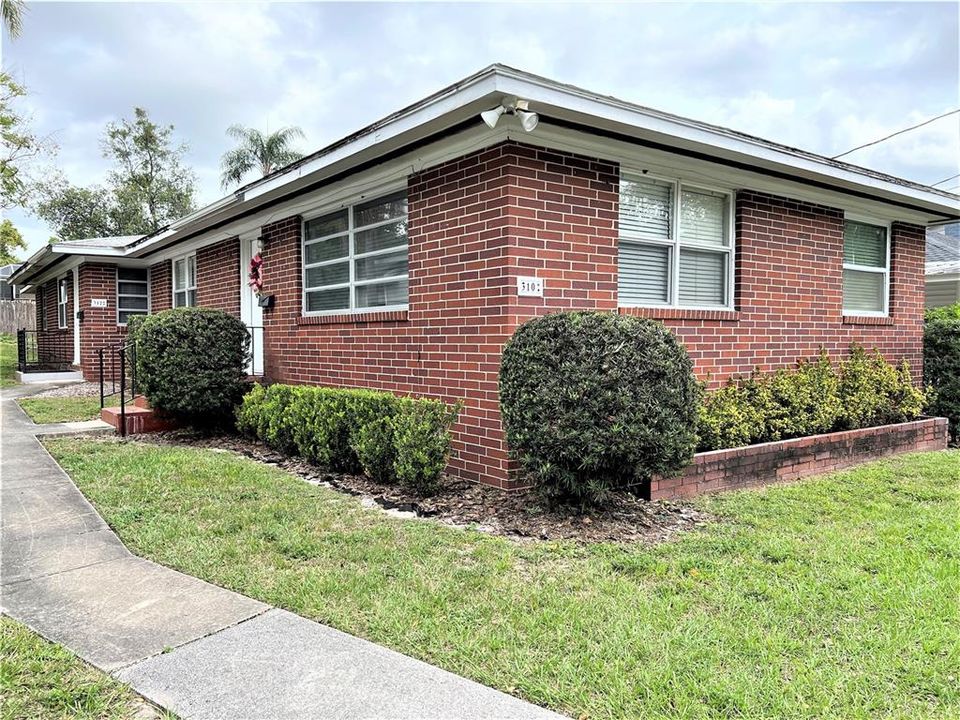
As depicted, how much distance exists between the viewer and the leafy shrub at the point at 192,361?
7.82 m

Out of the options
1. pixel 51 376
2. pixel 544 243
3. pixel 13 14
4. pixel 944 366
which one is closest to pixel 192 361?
pixel 544 243

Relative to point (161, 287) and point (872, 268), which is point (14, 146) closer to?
point (161, 287)

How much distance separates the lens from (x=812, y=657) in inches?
104

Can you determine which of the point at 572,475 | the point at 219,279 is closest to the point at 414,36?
the point at 219,279

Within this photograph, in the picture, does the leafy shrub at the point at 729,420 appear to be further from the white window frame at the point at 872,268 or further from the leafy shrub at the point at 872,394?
the white window frame at the point at 872,268

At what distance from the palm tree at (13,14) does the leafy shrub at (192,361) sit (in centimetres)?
1092

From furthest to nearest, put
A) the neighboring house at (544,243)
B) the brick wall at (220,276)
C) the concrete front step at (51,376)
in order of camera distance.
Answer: the concrete front step at (51,376) → the brick wall at (220,276) → the neighboring house at (544,243)

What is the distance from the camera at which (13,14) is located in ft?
46.2

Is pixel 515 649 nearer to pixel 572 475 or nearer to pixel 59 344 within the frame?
pixel 572 475

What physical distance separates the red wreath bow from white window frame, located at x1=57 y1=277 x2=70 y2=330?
415 inches

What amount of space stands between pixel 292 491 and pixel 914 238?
919 centimetres

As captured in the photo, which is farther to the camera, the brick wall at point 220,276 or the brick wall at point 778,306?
the brick wall at point 220,276

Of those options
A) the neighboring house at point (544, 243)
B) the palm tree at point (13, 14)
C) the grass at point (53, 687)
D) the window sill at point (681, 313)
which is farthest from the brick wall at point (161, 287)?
the grass at point (53, 687)

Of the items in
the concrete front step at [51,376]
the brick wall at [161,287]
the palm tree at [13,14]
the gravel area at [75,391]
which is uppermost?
the palm tree at [13,14]
